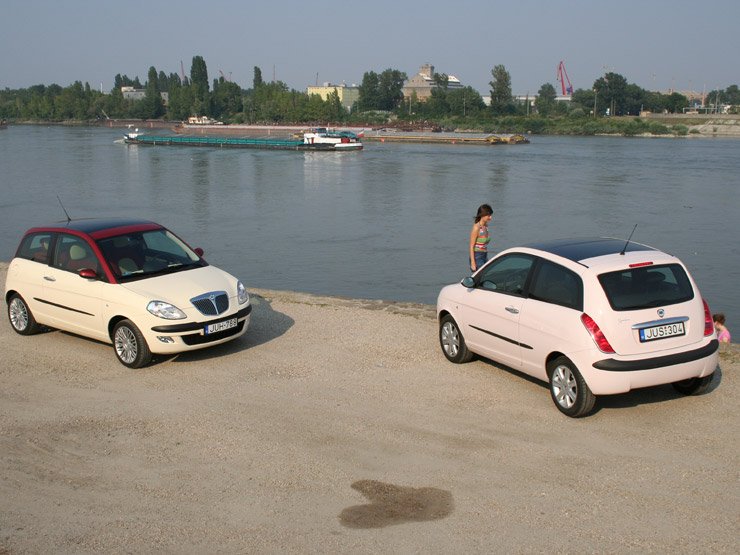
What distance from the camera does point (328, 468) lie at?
5828 mm

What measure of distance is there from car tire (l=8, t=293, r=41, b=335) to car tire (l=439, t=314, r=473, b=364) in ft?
16.4

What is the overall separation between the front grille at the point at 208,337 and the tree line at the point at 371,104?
128m

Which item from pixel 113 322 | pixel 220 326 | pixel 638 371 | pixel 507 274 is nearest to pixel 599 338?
pixel 638 371

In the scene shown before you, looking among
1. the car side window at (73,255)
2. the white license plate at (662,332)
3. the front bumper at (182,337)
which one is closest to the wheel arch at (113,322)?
the front bumper at (182,337)

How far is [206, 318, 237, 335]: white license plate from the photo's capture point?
27.5 ft

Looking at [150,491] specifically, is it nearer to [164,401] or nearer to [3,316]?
[164,401]

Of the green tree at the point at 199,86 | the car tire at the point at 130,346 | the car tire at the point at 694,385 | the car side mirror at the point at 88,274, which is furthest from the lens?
the green tree at the point at 199,86

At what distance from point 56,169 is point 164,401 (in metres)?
53.2

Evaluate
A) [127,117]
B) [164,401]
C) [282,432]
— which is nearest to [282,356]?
[164,401]

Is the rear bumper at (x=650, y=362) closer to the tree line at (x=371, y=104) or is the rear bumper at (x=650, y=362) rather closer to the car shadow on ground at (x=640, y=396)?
the car shadow on ground at (x=640, y=396)

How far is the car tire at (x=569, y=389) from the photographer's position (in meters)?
6.55

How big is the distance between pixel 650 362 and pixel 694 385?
917 millimetres

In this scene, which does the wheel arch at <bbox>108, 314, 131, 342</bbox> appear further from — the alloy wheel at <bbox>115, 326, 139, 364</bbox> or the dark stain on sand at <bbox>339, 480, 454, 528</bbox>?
the dark stain on sand at <bbox>339, 480, 454, 528</bbox>

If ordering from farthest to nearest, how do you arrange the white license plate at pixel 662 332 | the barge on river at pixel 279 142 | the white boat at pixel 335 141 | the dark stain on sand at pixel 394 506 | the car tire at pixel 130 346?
the barge on river at pixel 279 142
the white boat at pixel 335 141
the car tire at pixel 130 346
the white license plate at pixel 662 332
the dark stain on sand at pixel 394 506
